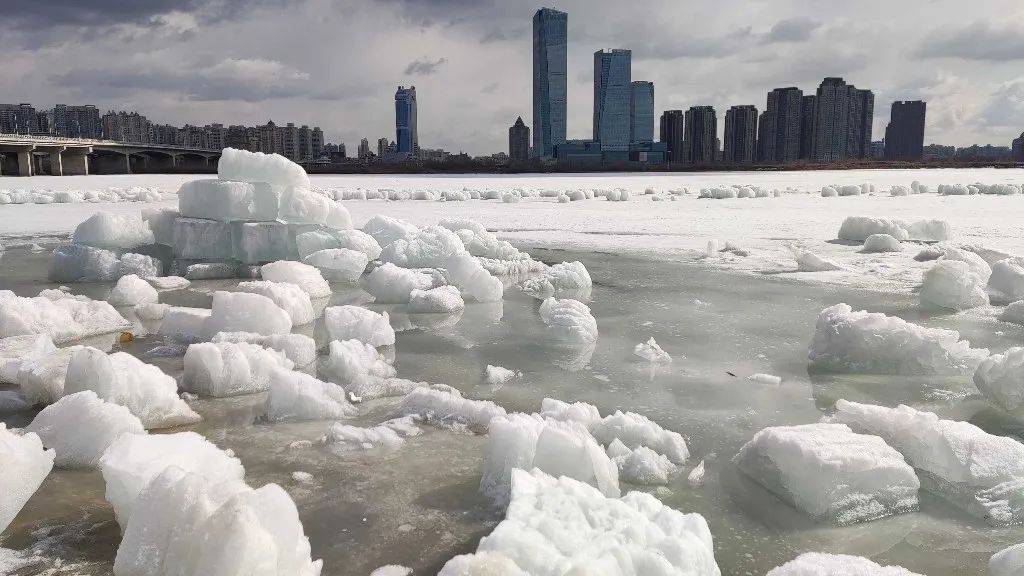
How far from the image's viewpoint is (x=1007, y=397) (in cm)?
311

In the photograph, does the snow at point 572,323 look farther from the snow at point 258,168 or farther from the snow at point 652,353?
the snow at point 258,168

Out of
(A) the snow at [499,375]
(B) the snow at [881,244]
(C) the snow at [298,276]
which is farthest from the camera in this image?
(B) the snow at [881,244]

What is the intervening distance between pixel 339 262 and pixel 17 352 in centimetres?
335

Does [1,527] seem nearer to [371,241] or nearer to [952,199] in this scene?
[371,241]

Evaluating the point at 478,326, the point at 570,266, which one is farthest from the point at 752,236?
the point at 478,326

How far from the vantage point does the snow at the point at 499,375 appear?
12.1ft

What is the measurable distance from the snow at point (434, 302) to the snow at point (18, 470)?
349 centimetres

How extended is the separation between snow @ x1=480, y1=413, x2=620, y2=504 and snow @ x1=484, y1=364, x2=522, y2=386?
4.03 ft

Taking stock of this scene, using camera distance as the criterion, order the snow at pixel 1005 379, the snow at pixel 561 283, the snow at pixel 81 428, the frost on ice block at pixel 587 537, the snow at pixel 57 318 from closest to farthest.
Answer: the frost on ice block at pixel 587 537, the snow at pixel 81 428, the snow at pixel 1005 379, the snow at pixel 57 318, the snow at pixel 561 283

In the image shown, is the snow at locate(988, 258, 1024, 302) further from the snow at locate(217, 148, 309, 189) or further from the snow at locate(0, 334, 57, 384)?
the snow at locate(0, 334, 57, 384)

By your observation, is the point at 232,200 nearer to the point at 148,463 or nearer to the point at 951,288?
the point at 148,463

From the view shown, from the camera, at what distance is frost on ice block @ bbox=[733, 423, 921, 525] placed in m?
2.30

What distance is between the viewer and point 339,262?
6.98m

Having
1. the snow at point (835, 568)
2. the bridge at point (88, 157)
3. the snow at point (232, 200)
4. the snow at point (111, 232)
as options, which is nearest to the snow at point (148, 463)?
the snow at point (835, 568)
